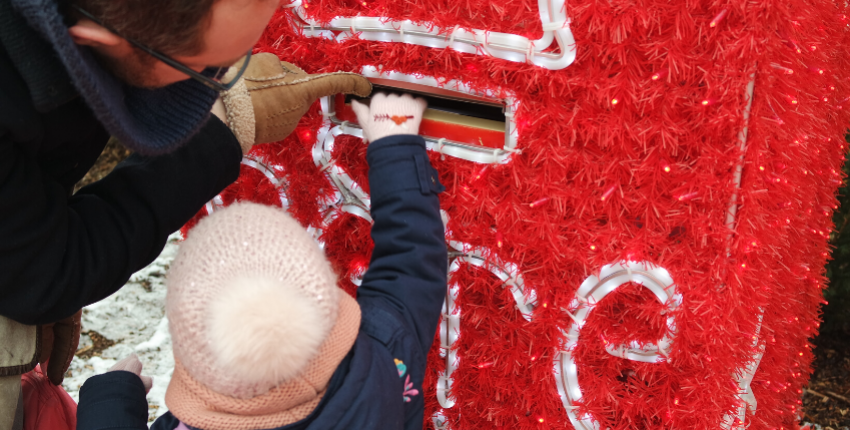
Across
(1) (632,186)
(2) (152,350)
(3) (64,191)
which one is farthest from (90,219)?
(2) (152,350)

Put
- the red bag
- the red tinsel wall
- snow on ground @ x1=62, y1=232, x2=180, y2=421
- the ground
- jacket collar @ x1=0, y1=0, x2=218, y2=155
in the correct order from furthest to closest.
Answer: snow on ground @ x1=62, y1=232, x2=180, y2=421 < the ground < the red bag < the red tinsel wall < jacket collar @ x1=0, y1=0, x2=218, y2=155

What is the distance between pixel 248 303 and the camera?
71 centimetres

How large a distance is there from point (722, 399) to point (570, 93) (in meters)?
0.58

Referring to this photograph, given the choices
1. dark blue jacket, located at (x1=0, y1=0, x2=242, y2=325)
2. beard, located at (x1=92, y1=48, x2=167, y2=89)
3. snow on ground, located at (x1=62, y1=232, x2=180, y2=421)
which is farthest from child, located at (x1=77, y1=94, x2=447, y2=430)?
snow on ground, located at (x1=62, y1=232, x2=180, y2=421)

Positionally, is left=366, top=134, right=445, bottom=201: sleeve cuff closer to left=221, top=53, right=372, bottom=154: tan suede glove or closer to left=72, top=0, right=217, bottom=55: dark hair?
left=221, top=53, right=372, bottom=154: tan suede glove

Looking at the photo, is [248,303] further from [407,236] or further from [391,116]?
[391,116]

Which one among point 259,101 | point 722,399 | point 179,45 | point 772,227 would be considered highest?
point 179,45

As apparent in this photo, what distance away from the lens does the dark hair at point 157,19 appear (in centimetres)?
60

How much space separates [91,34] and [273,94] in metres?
0.48

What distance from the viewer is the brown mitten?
1040mm

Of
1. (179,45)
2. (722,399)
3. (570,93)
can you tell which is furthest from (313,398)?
(722,399)

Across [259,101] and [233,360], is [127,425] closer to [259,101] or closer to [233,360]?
[233,360]

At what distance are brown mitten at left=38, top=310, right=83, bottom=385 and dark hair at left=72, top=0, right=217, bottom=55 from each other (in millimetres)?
636

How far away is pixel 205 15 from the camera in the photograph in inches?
24.9
